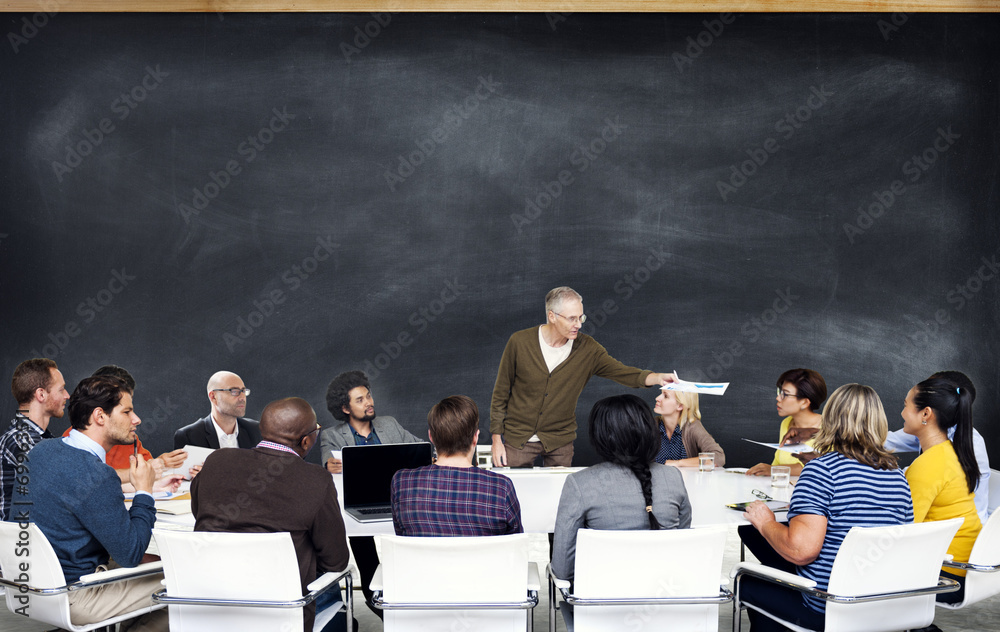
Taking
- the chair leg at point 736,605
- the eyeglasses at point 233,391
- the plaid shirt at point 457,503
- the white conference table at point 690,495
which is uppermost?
the eyeglasses at point 233,391

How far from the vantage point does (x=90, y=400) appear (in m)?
2.62

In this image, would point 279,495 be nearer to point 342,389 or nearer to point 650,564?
point 650,564

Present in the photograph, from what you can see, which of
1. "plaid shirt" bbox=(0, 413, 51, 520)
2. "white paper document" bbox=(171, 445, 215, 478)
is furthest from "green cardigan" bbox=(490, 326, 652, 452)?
"plaid shirt" bbox=(0, 413, 51, 520)

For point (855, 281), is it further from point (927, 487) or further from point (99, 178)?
point (99, 178)

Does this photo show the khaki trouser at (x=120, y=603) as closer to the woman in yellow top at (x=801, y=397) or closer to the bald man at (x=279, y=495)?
the bald man at (x=279, y=495)

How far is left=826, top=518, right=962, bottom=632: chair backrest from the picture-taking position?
7.43 ft

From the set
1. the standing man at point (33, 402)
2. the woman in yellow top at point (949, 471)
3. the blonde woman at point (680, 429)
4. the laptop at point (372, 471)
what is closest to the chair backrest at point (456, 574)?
the laptop at point (372, 471)

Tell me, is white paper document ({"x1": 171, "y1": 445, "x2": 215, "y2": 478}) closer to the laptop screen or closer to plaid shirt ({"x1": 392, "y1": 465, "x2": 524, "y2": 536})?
the laptop screen

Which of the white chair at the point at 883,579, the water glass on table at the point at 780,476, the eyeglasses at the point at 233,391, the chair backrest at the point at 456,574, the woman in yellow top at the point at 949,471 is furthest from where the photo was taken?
the eyeglasses at the point at 233,391

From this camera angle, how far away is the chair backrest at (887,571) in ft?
7.43

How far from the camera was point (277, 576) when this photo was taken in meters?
2.22

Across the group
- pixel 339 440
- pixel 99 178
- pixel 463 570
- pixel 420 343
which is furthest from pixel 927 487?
A: pixel 99 178

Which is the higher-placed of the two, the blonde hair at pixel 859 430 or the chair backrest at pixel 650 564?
the blonde hair at pixel 859 430

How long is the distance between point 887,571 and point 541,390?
7.24 ft
